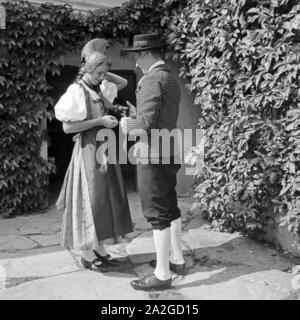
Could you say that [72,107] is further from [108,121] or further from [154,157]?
[154,157]

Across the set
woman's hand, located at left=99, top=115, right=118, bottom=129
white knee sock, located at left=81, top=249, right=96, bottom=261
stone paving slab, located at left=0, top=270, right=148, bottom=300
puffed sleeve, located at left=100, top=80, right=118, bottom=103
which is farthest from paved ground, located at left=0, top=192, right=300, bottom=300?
puffed sleeve, located at left=100, top=80, right=118, bottom=103

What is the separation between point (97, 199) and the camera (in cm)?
380

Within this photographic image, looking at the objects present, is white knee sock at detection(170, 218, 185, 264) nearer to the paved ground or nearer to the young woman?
the paved ground

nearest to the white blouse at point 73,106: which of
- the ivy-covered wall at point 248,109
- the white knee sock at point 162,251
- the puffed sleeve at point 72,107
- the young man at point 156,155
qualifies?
the puffed sleeve at point 72,107

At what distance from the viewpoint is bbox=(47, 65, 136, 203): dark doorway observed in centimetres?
693

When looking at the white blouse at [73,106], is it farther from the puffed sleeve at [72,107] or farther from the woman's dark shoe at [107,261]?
the woman's dark shoe at [107,261]

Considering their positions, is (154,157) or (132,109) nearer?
(154,157)

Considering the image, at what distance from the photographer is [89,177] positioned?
3795 mm

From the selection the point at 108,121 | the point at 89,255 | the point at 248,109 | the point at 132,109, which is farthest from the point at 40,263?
the point at 248,109

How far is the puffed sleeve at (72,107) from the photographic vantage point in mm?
3662

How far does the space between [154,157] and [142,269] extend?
108 centimetres

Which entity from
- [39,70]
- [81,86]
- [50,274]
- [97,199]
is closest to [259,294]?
[97,199]

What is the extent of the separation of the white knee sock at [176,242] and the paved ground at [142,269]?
15 cm
